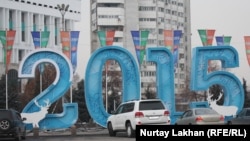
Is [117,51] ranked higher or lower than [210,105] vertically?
higher

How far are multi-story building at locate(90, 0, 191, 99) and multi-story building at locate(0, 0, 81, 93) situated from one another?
841 cm

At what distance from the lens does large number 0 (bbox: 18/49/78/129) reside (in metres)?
29.7

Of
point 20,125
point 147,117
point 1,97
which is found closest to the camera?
point 147,117

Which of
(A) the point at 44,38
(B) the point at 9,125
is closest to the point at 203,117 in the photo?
(B) the point at 9,125

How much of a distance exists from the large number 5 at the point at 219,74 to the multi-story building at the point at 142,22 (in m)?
79.0

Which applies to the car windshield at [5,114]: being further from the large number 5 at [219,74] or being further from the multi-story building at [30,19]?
the multi-story building at [30,19]

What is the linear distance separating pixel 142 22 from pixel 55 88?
3617 inches

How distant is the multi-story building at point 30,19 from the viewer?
111m

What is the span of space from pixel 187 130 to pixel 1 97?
61.0 m

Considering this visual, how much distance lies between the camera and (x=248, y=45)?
123ft

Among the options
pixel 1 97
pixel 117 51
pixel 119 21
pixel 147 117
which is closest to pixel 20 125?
pixel 147 117

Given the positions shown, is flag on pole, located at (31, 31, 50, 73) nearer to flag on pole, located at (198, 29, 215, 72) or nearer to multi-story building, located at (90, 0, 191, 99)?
flag on pole, located at (198, 29, 215, 72)

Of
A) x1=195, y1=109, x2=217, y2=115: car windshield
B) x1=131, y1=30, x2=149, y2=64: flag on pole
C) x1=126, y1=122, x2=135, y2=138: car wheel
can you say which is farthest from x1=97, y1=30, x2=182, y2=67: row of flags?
x1=126, y1=122, x2=135, y2=138: car wheel

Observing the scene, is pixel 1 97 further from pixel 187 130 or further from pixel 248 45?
pixel 187 130
